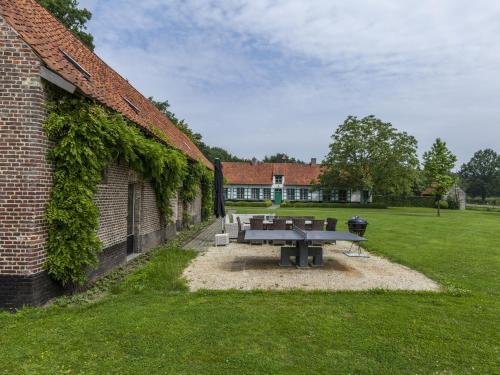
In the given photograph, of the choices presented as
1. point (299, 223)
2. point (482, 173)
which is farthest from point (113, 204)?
point (482, 173)

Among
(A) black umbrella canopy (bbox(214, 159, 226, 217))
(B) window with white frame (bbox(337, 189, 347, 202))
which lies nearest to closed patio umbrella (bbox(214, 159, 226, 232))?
(A) black umbrella canopy (bbox(214, 159, 226, 217))

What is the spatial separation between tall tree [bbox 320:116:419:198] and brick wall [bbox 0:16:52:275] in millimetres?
41117

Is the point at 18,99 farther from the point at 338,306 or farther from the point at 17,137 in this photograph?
the point at 338,306

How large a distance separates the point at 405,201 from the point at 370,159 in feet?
38.7

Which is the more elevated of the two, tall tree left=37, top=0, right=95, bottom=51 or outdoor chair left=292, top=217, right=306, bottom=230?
tall tree left=37, top=0, right=95, bottom=51

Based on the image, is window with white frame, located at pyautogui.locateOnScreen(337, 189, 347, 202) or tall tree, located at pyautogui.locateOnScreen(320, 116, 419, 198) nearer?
tall tree, located at pyautogui.locateOnScreen(320, 116, 419, 198)

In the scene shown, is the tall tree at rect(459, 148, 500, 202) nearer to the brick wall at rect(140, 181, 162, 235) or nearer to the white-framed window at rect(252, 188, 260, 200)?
the white-framed window at rect(252, 188, 260, 200)

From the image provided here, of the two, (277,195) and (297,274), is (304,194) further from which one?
(297,274)

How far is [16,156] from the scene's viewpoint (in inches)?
197

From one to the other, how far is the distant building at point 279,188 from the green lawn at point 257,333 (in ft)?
144

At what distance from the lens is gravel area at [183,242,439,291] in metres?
6.81

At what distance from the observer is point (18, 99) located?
5.01 meters

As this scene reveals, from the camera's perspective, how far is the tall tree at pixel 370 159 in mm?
41719

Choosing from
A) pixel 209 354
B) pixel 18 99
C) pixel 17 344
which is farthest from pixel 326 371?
pixel 18 99
